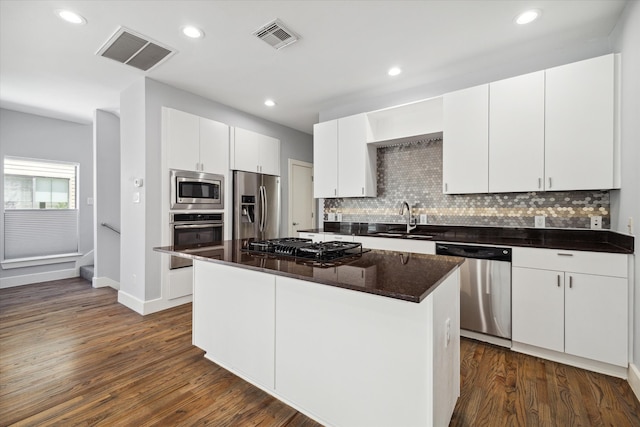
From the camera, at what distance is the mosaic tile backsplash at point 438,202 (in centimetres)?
264

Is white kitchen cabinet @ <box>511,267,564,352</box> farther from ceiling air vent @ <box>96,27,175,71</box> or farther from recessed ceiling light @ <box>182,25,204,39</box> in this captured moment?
ceiling air vent @ <box>96,27,175,71</box>

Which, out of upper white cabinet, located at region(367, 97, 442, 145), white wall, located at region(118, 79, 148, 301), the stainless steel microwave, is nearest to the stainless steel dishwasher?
upper white cabinet, located at region(367, 97, 442, 145)

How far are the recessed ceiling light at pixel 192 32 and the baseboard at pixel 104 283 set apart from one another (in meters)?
3.94

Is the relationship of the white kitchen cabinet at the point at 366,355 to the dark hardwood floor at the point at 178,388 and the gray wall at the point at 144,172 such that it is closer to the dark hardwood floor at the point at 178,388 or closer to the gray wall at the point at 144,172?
the dark hardwood floor at the point at 178,388

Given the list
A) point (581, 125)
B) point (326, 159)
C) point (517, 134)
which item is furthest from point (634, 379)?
point (326, 159)

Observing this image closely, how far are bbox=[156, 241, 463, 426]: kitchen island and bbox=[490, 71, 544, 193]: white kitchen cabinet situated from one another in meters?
1.55

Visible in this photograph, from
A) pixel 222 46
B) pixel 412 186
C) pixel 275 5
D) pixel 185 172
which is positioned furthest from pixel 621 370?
pixel 185 172

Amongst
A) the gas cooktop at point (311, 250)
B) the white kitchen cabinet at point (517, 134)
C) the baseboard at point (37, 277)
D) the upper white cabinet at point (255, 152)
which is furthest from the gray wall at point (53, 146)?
the white kitchen cabinet at point (517, 134)

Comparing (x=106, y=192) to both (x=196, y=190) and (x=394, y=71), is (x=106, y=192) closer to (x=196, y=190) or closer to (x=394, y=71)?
(x=196, y=190)

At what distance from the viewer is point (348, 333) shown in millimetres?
1368

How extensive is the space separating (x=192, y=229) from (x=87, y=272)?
104 inches

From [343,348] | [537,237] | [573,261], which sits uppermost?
[537,237]

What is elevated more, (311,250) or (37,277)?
(311,250)

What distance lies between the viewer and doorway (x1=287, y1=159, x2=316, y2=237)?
529 centimetres
